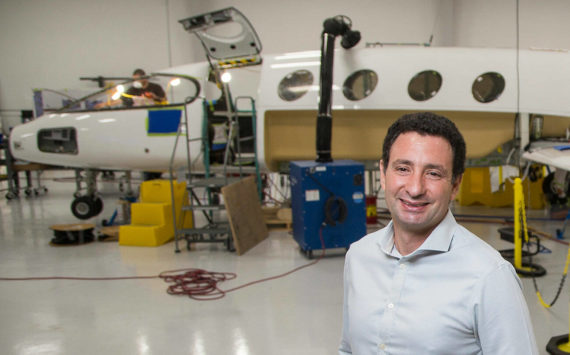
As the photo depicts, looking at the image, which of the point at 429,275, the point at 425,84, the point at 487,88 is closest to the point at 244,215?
the point at 425,84

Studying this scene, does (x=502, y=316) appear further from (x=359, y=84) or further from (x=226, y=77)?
(x=226, y=77)

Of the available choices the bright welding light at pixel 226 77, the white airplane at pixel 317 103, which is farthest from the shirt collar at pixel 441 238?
the bright welding light at pixel 226 77

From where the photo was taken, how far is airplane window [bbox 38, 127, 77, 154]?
6719 mm

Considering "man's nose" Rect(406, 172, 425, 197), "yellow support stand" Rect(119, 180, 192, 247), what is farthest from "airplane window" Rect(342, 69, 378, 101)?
"man's nose" Rect(406, 172, 425, 197)

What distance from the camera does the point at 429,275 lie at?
1.13 meters

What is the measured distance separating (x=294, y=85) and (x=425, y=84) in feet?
5.52

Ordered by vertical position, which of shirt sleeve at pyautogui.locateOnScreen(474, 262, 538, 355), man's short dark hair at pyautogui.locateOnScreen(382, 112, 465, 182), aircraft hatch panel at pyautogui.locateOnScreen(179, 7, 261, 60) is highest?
aircraft hatch panel at pyautogui.locateOnScreen(179, 7, 261, 60)

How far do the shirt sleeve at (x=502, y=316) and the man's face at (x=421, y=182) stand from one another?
217mm

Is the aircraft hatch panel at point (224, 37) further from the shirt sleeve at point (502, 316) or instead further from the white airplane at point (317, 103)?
the shirt sleeve at point (502, 316)

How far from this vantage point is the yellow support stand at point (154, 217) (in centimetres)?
571

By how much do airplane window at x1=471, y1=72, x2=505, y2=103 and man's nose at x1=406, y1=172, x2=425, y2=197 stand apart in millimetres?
4789

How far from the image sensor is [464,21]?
12234 millimetres

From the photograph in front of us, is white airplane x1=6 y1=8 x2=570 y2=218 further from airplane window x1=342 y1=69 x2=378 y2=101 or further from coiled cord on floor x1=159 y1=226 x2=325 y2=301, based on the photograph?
coiled cord on floor x1=159 y1=226 x2=325 y2=301

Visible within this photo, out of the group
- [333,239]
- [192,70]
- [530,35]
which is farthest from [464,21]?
[333,239]
